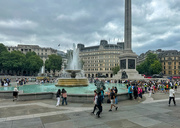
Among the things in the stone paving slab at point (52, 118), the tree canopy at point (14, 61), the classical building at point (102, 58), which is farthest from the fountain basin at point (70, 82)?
the classical building at point (102, 58)

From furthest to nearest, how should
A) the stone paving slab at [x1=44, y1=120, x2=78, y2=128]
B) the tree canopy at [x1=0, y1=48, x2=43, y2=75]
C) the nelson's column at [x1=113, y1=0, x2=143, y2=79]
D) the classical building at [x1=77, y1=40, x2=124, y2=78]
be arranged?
the classical building at [x1=77, y1=40, x2=124, y2=78] → the tree canopy at [x1=0, y1=48, x2=43, y2=75] → the nelson's column at [x1=113, y1=0, x2=143, y2=79] → the stone paving slab at [x1=44, y1=120, x2=78, y2=128]

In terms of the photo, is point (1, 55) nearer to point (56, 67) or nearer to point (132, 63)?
point (56, 67)

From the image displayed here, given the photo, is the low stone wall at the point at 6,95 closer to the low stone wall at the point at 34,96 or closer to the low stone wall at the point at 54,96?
the low stone wall at the point at 54,96

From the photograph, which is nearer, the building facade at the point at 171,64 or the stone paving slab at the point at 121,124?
the stone paving slab at the point at 121,124

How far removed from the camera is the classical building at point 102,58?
105 metres

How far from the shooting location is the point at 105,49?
10694cm

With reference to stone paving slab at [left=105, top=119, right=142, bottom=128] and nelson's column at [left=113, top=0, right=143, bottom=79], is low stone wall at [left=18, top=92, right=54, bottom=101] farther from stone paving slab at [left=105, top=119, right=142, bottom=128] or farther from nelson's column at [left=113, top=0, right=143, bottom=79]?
nelson's column at [left=113, top=0, right=143, bottom=79]

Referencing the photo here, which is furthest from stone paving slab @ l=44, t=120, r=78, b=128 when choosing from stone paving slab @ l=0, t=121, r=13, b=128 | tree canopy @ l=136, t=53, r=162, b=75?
tree canopy @ l=136, t=53, r=162, b=75

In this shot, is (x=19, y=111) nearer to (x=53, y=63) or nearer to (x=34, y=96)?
(x=34, y=96)

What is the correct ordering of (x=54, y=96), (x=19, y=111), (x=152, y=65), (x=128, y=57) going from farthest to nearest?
(x=152, y=65)
(x=128, y=57)
(x=54, y=96)
(x=19, y=111)

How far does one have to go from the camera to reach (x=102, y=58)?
351ft

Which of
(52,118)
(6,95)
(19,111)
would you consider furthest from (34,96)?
(52,118)

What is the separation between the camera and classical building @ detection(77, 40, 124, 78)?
4134 inches

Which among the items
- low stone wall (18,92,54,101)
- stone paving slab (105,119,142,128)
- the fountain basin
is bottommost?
stone paving slab (105,119,142,128)
